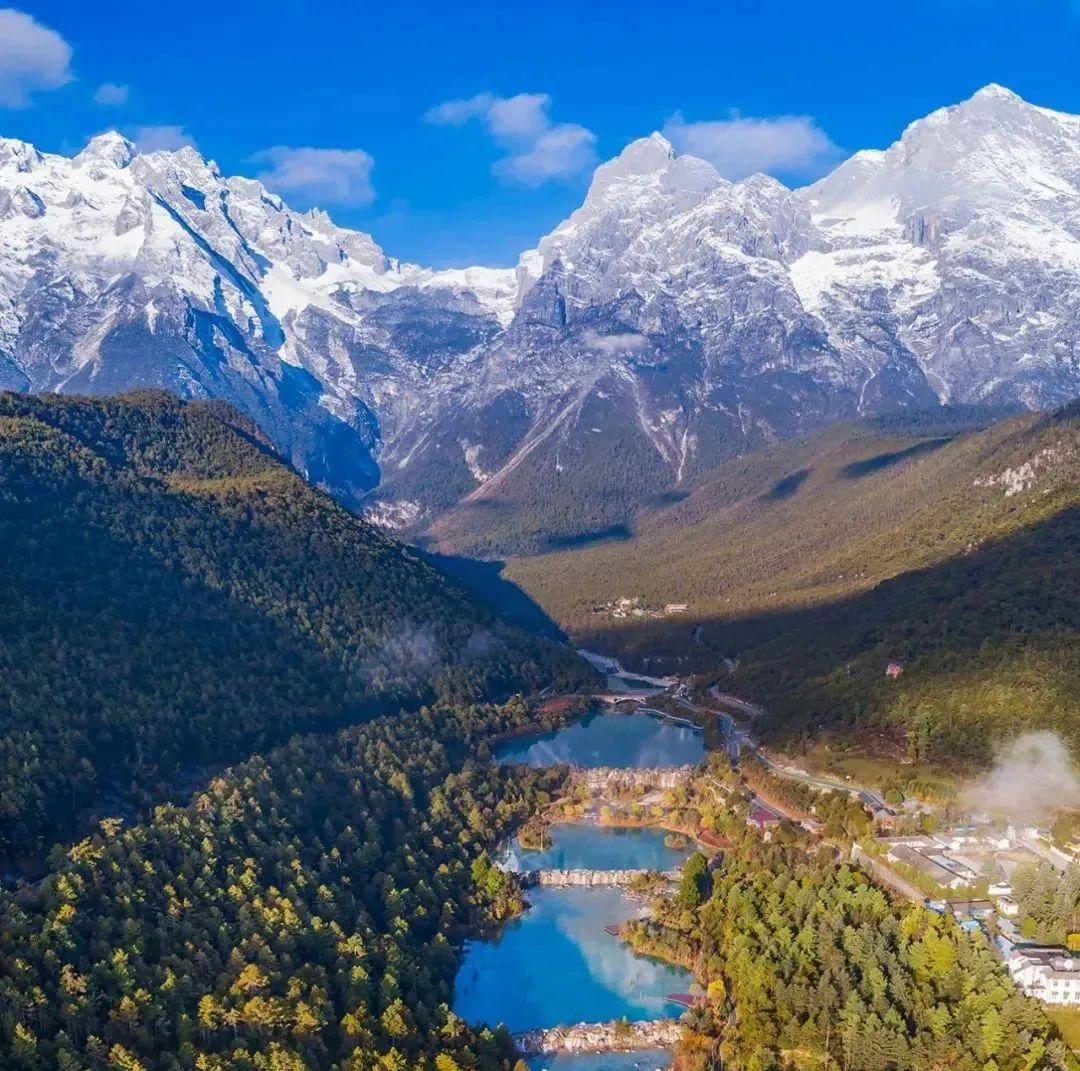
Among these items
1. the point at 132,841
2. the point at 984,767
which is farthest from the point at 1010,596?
the point at 132,841

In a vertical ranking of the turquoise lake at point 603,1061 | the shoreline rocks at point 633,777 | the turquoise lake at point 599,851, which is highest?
the shoreline rocks at point 633,777

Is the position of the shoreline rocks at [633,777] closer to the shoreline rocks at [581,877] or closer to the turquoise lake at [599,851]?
the turquoise lake at [599,851]

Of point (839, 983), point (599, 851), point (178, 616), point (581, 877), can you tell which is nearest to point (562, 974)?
point (581, 877)

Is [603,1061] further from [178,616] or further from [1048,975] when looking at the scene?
[178,616]

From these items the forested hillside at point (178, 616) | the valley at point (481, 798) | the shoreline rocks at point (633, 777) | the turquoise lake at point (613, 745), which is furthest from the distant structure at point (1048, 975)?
the forested hillside at point (178, 616)

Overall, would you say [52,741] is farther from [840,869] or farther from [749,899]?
[840,869]

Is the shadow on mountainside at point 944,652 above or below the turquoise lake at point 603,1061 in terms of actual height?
above

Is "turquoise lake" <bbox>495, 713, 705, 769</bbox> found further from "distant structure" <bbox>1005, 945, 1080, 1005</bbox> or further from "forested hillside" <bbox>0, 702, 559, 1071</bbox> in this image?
"distant structure" <bbox>1005, 945, 1080, 1005</bbox>
